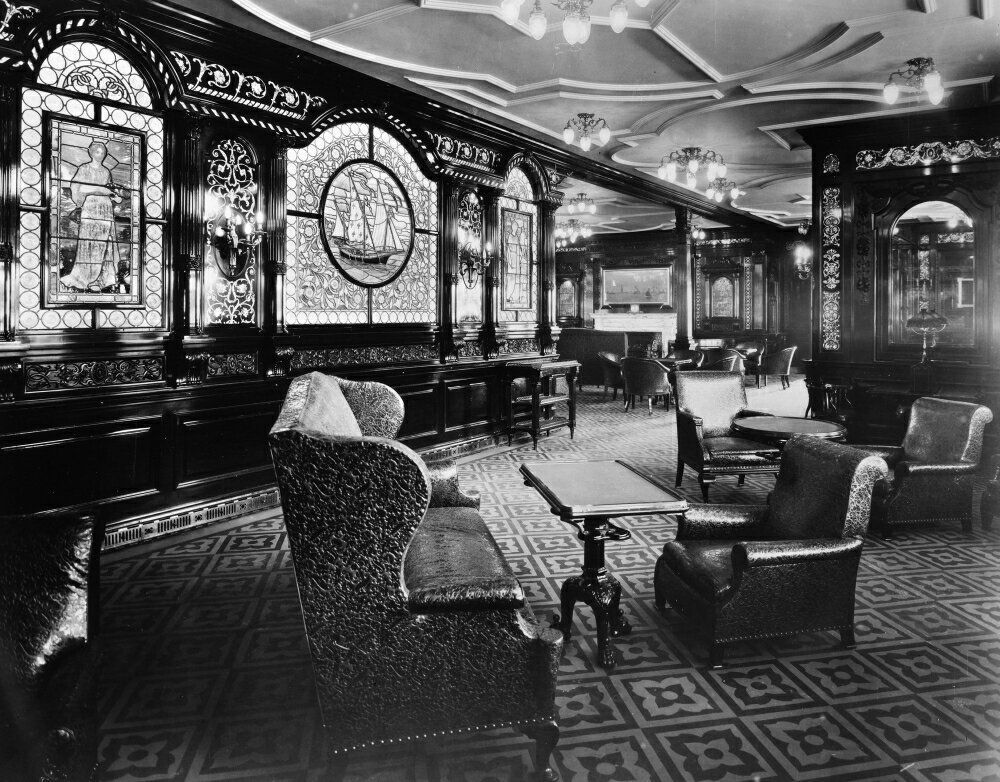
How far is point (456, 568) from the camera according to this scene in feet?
8.30

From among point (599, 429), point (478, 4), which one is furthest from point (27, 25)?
point (599, 429)

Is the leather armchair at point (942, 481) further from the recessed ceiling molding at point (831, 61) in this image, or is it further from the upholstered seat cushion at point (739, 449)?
the recessed ceiling molding at point (831, 61)

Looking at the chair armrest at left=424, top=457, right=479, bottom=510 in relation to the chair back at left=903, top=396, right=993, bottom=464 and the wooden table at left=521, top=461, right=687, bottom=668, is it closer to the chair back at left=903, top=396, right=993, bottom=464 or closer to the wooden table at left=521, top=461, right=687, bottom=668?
the wooden table at left=521, top=461, right=687, bottom=668

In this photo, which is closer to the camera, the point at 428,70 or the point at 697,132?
the point at 428,70

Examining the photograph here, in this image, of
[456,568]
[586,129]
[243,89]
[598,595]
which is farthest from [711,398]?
[243,89]

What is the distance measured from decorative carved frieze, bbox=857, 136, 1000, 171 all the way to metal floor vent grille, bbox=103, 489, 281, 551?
6692 mm

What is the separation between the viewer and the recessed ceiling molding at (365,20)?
4.69 m

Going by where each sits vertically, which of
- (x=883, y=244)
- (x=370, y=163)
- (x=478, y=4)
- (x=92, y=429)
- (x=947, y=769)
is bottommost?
(x=947, y=769)

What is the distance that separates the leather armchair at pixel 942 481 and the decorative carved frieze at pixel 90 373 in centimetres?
471

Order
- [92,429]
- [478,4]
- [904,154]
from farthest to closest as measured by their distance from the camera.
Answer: [904,154]
[478,4]
[92,429]

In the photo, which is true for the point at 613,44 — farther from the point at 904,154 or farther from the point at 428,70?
the point at 904,154

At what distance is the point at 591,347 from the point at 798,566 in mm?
10476

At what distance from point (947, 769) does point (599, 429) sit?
6953 millimetres

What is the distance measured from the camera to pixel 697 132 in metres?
7.92
